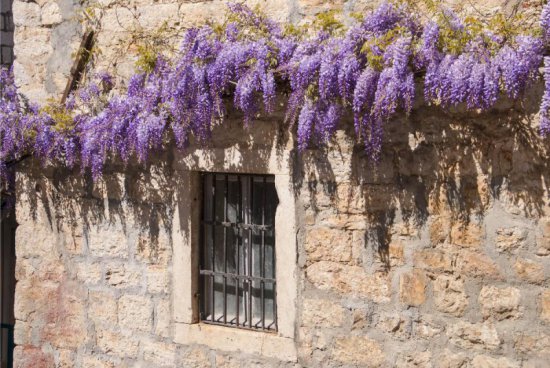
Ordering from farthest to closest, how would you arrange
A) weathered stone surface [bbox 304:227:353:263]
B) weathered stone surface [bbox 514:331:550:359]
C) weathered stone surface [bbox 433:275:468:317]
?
weathered stone surface [bbox 304:227:353:263], weathered stone surface [bbox 433:275:468:317], weathered stone surface [bbox 514:331:550:359]

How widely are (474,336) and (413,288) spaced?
0.39 meters

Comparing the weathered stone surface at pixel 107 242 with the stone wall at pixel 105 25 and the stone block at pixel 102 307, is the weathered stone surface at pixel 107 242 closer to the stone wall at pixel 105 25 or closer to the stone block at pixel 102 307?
the stone block at pixel 102 307

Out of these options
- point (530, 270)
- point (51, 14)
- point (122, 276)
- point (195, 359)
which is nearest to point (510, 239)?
point (530, 270)

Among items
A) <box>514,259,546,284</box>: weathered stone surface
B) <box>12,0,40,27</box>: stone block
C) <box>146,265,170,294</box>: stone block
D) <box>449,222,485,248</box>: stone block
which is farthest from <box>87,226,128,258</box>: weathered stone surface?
<box>514,259,546,284</box>: weathered stone surface

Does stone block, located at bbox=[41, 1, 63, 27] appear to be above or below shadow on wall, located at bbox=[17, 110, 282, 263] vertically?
above

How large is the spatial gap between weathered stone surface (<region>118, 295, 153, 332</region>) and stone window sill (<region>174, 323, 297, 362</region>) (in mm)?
246

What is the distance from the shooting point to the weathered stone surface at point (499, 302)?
3824 mm

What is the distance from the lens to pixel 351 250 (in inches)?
169

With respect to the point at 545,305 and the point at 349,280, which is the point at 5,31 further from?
the point at 545,305

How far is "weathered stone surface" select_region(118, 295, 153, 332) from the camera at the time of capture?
16.6ft

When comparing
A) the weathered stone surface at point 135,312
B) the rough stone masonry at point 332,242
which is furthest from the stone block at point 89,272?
the weathered stone surface at point 135,312

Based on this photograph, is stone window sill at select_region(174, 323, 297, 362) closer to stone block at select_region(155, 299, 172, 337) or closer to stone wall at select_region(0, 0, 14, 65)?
stone block at select_region(155, 299, 172, 337)

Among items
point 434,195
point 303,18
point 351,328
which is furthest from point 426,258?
point 303,18

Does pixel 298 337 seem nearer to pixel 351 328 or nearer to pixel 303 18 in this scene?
pixel 351 328
